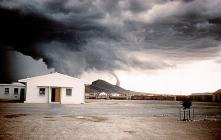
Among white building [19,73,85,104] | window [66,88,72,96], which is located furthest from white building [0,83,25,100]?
window [66,88,72,96]

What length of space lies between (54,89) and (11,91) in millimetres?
9443

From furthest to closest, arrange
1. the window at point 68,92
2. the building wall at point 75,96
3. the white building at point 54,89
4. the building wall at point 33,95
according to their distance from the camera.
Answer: the window at point 68,92, the building wall at point 75,96, the white building at point 54,89, the building wall at point 33,95

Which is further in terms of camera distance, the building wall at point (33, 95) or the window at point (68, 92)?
the window at point (68, 92)

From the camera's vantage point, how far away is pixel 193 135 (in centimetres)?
996

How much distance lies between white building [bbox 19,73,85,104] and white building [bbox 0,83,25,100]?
27.2 feet

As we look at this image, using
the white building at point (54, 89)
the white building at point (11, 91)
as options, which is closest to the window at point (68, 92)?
the white building at point (54, 89)

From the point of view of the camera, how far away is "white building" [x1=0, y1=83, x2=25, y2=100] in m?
44.6

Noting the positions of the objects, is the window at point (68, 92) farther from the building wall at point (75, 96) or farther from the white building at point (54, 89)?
the building wall at point (75, 96)

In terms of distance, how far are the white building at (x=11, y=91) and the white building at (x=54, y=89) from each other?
830cm

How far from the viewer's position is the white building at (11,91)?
44625 millimetres

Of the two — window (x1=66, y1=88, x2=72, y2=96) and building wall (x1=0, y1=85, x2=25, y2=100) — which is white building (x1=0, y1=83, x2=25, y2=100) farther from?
Answer: window (x1=66, y1=88, x2=72, y2=96)

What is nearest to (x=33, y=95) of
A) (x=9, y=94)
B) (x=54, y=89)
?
(x=54, y=89)

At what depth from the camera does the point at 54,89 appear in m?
40.2

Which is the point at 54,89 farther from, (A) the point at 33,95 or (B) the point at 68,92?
(A) the point at 33,95
